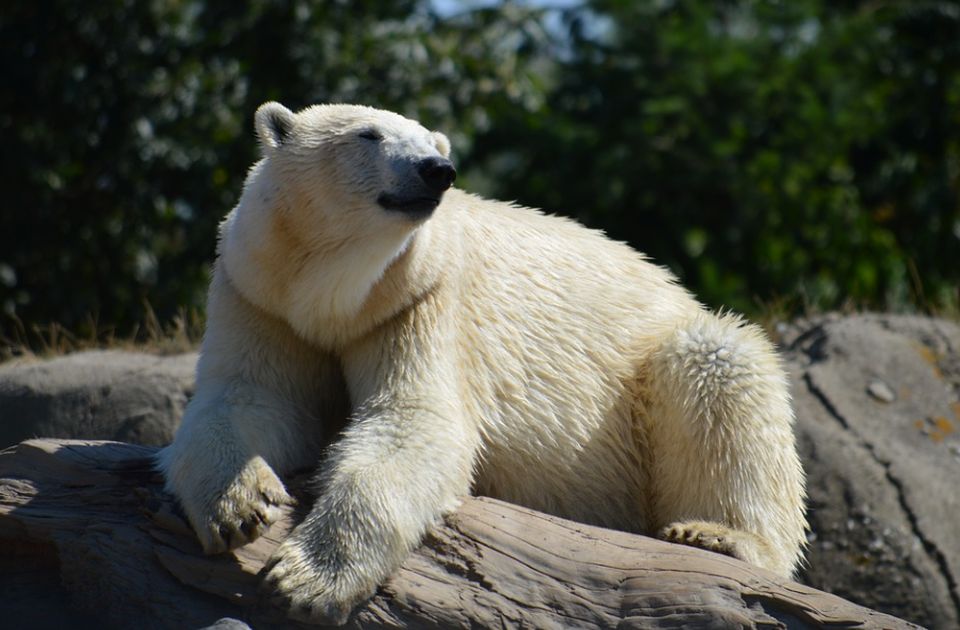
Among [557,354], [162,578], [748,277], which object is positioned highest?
[748,277]

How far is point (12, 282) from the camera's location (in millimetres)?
8523

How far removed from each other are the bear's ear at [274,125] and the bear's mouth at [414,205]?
1.81 feet

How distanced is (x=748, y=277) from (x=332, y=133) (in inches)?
303

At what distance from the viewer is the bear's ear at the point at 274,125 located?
158 inches

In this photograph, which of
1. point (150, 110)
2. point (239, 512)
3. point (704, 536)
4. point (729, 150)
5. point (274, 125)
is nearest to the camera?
point (239, 512)

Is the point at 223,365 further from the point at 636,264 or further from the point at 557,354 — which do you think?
the point at 636,264

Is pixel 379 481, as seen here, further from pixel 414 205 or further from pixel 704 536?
pixel 704 536

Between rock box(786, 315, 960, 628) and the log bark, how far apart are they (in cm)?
264

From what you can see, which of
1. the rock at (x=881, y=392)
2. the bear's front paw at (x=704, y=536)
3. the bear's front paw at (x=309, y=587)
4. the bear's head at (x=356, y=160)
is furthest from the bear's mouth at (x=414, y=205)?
the rock at (x=881, y=392)

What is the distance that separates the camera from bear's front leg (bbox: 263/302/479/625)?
3.33 meters

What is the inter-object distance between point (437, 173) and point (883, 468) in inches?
140

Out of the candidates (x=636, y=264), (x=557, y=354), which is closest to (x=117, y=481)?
(x=557, y=354)

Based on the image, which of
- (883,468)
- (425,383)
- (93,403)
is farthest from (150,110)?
(883,468)

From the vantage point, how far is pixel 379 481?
349 centimetres
